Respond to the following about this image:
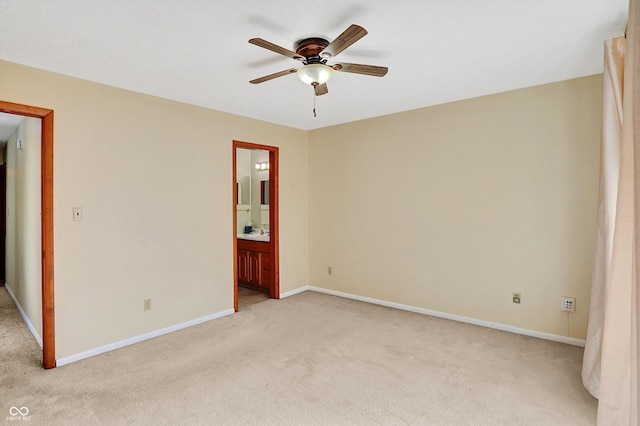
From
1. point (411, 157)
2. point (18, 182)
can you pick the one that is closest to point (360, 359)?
point (411, 157)

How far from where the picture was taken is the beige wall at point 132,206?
2801 mm

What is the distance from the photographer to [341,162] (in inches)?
184

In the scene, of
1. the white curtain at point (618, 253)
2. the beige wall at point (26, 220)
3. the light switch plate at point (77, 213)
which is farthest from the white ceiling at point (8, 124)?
the white curtain at point (618, 253)

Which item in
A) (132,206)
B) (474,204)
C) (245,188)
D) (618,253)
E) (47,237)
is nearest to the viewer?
(618,253)

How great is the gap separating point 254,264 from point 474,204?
3069 mm

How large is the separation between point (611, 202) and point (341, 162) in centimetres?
300

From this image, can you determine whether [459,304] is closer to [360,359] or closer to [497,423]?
[360,359]

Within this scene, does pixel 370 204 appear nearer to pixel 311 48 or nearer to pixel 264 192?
pixel 264 192

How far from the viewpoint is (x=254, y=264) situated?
5055 mm

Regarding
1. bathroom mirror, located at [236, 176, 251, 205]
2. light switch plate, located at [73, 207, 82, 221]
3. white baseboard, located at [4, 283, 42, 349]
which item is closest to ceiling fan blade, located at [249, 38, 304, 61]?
light switch plate, located at [73, 207, 82, 221]

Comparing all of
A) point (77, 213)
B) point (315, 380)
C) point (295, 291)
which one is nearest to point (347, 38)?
point (315, 380)

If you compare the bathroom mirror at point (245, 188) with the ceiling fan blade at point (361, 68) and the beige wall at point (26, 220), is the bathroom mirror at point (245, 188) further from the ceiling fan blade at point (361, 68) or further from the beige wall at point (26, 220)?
the ceiling fan blade at point (361, 68)

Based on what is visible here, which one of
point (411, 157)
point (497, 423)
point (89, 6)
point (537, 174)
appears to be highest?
point (89, 6)

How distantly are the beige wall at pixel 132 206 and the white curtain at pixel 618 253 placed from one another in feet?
11.1
